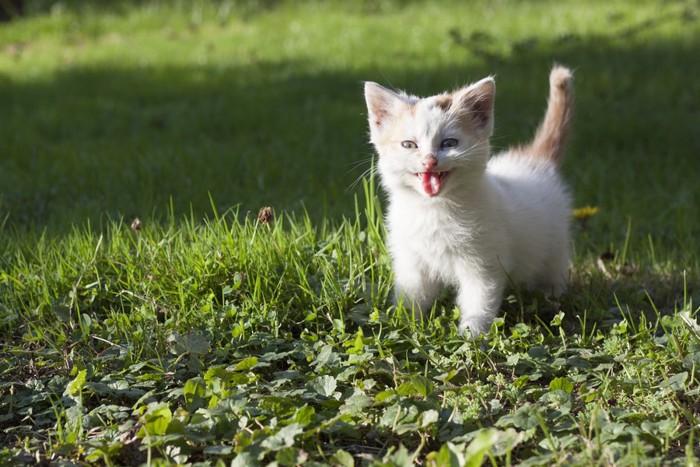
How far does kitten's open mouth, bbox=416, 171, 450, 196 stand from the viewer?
9.26ft

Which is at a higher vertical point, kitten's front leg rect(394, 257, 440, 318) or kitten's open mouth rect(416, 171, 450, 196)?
kitten's open mouth rect(416, 171, 450, 196)

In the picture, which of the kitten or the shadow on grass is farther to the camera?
the shadow on grass

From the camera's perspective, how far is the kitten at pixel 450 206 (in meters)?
2.85

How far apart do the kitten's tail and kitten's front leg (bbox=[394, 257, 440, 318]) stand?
41.2 inches

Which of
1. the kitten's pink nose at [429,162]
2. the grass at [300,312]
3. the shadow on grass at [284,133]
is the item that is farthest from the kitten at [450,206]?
the shadow on grass at [284,133]

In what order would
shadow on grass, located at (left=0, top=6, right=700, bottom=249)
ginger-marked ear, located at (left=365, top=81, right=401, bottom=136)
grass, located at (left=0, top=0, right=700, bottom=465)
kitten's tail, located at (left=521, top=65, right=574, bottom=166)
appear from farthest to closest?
shadow on grass, located at (left=0, top=6, right=700, bottom=249) < kitten's tail, located at (left=521, top=65, right=574, bottom=166) < ginger-marked ear, located at (left=365, top=81, right=401, bottom=136) < grass, located at (left=0, top=0, right=700, bottom=465)

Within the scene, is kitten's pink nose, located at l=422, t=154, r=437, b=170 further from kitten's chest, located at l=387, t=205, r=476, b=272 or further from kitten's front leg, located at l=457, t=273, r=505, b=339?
kitten's front leg, located at l=457, t=273, r=505, b=339

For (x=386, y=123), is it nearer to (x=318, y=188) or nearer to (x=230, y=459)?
(x=230, y=459)

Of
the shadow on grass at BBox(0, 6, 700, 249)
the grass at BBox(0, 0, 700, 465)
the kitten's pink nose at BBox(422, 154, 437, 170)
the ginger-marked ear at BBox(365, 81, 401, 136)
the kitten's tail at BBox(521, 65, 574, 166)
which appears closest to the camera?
the grass at BBox(0, 0, 700, 465)

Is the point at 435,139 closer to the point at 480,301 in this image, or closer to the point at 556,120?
the point at 480,301

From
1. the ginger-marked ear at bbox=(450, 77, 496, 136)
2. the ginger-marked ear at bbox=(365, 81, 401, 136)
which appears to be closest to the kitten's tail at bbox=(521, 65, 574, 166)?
the ginger-marked ear at bbox=(450, 77, 496, 136)

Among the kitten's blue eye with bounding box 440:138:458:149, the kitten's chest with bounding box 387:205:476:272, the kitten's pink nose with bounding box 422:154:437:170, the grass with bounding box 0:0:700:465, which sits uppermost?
the kitten's blue eye with bounding box 440:138:458:149

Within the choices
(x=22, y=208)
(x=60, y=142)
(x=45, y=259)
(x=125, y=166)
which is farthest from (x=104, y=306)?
(x=60, y=142)

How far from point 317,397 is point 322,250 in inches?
34.3
